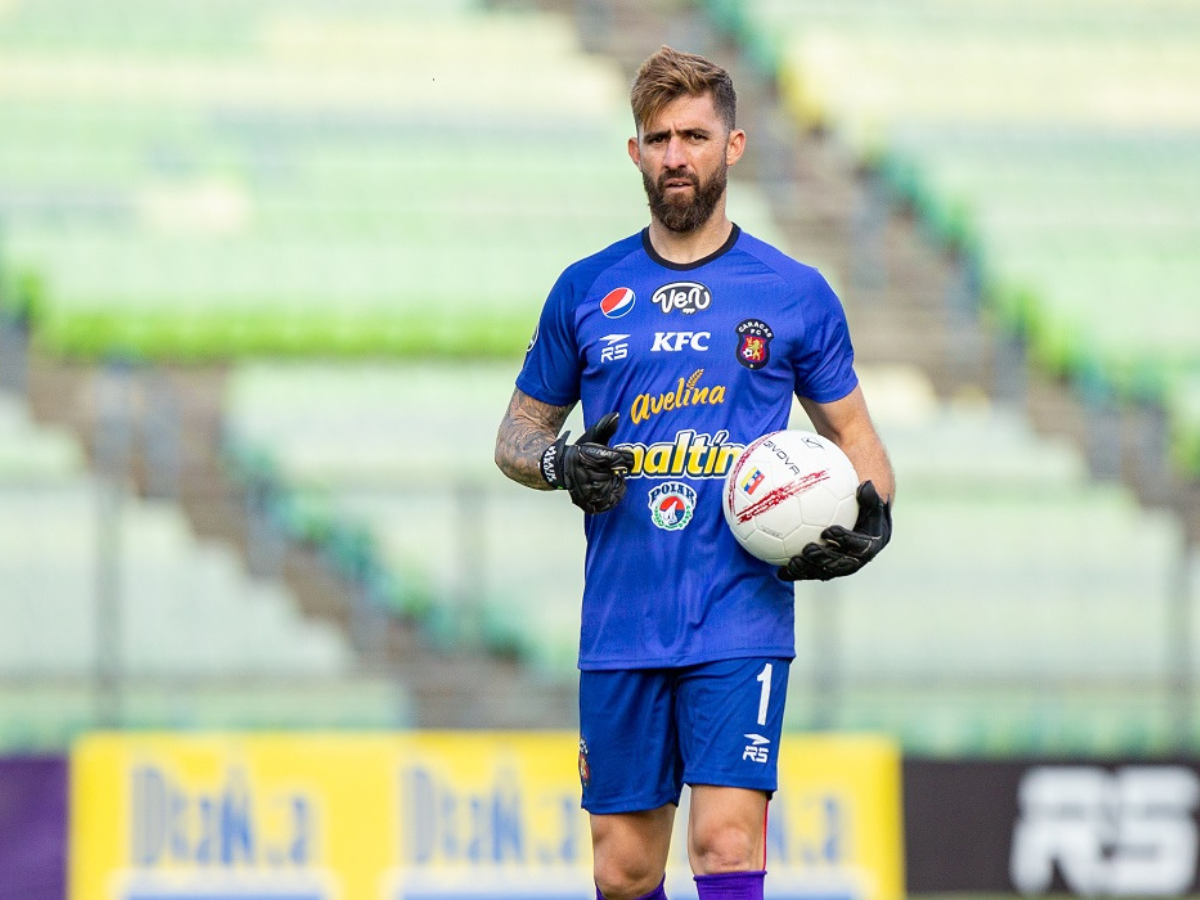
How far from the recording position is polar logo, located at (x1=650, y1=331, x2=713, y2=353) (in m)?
4.07

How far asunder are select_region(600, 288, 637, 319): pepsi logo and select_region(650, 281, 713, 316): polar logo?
5cm

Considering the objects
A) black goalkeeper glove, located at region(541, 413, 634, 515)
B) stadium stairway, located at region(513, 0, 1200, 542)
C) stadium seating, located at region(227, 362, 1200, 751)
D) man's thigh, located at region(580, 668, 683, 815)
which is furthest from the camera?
stadium stairway, located at region(513, 0, 1200, 542)

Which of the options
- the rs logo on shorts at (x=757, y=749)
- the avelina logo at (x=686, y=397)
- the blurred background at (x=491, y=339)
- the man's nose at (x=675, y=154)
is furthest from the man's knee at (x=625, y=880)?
the blurred background at (x=491, y=339)

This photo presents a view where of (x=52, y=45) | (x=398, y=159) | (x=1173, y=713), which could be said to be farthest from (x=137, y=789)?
(x=52, y=45)

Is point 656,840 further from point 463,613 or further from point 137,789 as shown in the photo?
point 463,613

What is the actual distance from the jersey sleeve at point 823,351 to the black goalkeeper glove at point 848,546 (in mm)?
276

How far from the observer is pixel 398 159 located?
12391 millimetres

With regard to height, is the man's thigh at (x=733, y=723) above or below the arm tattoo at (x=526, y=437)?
below

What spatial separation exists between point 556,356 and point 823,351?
557 mm

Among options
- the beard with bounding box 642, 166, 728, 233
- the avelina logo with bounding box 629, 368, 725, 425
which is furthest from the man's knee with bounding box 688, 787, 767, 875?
the beard with bounding box 642, 166, 728, 233

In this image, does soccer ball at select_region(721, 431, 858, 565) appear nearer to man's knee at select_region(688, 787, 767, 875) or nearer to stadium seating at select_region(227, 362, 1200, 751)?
man's knee at select_region(688, 787, 767, 875)

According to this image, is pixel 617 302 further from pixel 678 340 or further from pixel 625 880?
pixel 625 880

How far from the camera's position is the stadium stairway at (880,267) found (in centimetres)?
1109

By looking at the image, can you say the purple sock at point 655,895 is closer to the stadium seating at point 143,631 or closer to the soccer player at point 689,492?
the soccer player at point 689,492
